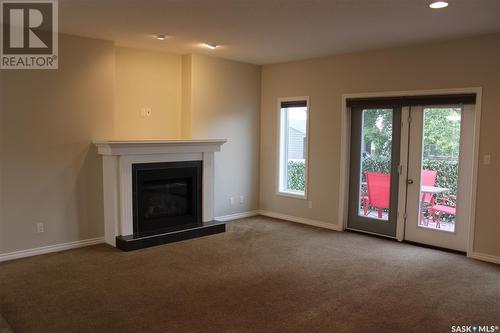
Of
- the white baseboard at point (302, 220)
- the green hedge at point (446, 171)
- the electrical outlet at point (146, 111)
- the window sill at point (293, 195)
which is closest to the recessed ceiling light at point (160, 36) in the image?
the electrical outlet at point (146, 111)

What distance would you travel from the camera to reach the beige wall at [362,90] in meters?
4.75

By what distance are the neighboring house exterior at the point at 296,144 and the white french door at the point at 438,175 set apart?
1.73 meters

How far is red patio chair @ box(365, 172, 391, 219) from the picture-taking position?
5.77 meters

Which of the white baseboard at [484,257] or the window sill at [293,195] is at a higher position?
the window sill at [293,195]

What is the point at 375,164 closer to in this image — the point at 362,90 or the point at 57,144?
the point at 362,90

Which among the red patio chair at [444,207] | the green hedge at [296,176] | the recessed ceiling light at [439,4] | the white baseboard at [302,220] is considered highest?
the recessed ceiling light at [439,4]

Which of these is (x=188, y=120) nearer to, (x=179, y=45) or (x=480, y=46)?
(x=179, y=45)

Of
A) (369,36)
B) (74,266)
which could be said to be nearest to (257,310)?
(74,266)

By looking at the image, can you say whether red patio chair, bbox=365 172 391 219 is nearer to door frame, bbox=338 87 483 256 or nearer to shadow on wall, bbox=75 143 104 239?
door frame, bbox=338 87 483 256

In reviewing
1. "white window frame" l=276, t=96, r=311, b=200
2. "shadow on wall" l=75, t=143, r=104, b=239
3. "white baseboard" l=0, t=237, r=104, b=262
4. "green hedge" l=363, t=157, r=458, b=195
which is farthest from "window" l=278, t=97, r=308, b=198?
"white baseboard" l=0, t=237, r=104, b=262

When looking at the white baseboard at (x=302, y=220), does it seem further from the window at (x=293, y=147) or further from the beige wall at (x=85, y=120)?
the beige wall at (x=85, y=120)

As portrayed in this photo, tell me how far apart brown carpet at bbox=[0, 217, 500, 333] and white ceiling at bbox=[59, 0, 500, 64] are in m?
2.59

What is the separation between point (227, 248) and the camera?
523 centimetres

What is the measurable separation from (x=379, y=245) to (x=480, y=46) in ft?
8.75
